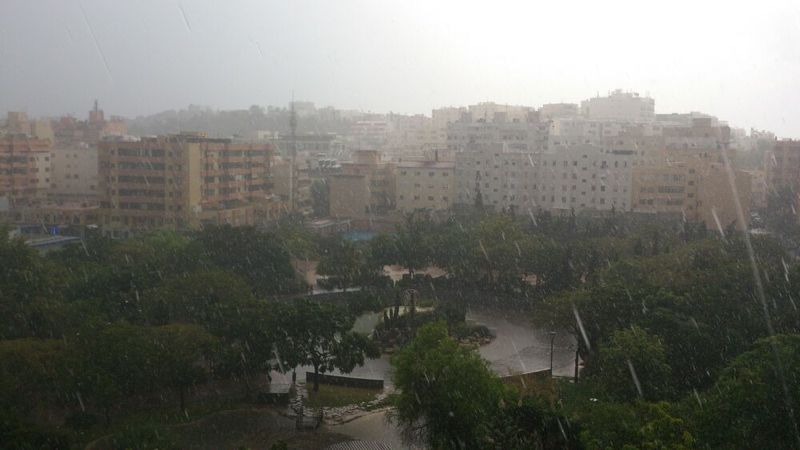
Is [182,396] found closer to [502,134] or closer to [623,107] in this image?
[502,134]

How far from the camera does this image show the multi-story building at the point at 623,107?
53062 millimetres

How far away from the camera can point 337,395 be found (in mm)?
10305

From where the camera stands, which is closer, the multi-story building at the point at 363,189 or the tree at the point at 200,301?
the tree at the point at 200,301

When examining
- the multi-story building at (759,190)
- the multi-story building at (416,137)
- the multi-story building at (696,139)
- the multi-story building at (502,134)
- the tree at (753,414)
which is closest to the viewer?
the tree at (753,414)

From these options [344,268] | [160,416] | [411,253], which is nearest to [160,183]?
[344,268]

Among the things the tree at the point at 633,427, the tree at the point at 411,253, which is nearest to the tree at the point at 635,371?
the tree at the point at 633,427

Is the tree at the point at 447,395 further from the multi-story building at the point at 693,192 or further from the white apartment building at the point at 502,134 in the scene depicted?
the white apartment building at the point at 502,134

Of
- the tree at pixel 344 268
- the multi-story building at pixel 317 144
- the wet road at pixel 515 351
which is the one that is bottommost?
the wet road at pixel 515 351

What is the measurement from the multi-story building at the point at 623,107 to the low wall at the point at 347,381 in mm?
44136

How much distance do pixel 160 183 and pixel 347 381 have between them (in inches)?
541

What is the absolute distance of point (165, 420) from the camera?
30.2 ft

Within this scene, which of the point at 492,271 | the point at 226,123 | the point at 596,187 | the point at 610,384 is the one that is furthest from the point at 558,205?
the point at 226,123

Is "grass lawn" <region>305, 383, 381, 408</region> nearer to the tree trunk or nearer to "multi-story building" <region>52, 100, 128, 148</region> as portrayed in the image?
the tree trunk

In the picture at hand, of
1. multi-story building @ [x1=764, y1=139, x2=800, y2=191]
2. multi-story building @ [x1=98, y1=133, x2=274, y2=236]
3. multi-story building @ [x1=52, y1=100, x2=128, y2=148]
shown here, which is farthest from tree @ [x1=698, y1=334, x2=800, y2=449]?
multi-story building @ [x1=52, y1=100, x2=128, y2=148]
